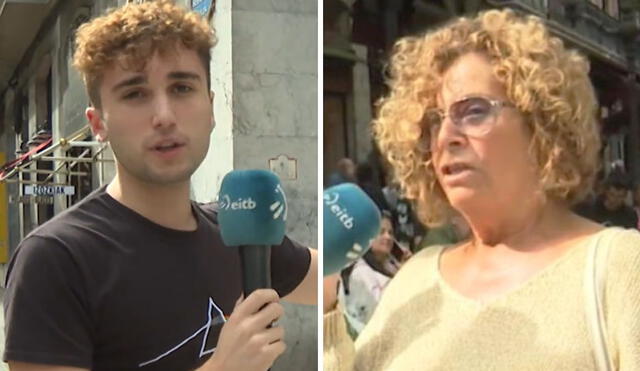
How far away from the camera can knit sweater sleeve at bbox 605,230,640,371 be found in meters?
0.99

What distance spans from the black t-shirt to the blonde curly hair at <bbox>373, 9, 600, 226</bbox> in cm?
47

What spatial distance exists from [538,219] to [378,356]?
310 millimetres

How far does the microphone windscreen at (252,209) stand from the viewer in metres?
1.45

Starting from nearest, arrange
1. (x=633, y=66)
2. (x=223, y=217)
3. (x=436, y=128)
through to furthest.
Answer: (x=633, y=66) < (x=436, y=128) < (x=223, y=217)

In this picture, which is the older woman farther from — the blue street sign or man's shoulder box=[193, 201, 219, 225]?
the blue street sign

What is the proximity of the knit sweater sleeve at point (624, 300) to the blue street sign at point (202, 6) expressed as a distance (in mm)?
948

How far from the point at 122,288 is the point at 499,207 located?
795 mm

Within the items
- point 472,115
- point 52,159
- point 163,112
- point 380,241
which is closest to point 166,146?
point 163,112

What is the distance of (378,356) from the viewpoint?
3.92 feet

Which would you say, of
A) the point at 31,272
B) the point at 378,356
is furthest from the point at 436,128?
the point at 31,272

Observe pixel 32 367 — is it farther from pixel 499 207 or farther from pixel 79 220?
pixel 499 207

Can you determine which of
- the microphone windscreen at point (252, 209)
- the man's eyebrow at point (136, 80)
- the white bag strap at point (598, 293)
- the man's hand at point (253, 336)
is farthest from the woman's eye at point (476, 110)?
the man's eyebrow at point (136, 80)

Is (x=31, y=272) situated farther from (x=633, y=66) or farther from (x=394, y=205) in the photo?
(x=633, y=66)

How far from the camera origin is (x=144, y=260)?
1.61m
